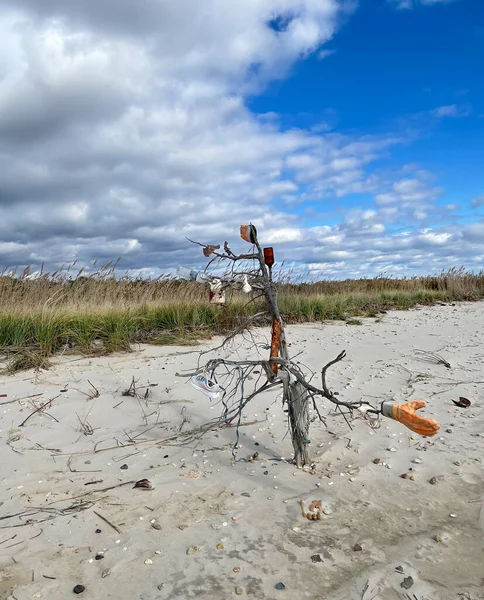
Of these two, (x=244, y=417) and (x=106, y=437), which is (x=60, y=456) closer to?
(x=106, y=437)

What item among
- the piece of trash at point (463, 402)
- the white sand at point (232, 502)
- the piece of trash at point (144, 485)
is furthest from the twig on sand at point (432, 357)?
the piece of trash at point (144, 485)

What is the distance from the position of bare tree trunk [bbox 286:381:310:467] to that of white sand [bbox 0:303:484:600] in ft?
0.47

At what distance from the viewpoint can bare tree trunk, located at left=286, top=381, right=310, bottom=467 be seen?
111 inches

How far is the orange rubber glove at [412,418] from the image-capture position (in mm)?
2096

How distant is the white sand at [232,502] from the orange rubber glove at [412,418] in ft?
1.72

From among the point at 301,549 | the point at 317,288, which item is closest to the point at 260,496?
the point at 301,549

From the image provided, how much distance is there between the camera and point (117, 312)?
721cm

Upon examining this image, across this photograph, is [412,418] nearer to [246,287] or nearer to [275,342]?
[275,342]

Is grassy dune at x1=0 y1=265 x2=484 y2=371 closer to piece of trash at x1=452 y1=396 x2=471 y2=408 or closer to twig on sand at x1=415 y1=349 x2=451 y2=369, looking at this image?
piece of trash at x1=452 y1=396 x2=471 y2=408

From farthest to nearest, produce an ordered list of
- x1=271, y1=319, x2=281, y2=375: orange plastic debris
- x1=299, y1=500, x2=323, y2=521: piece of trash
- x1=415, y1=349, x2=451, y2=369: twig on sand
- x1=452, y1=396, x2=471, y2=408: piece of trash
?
x1=415, y1=349, x2=451, y2=369: twig on sand, x1=452, y1=396, x2=471, y2=408: piece of trash, x1=271, y1=319, x2=281, y2=375: orange plastic debris, x1=299, y1=500, x2=323, y2=521: piece of trash

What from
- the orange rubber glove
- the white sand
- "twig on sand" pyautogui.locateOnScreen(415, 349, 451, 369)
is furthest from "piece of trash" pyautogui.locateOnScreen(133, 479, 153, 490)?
"twig on sand" pyautogui.locateOnScreen(415, 349, 451, 369)

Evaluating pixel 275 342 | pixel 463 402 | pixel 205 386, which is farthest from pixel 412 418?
pixel 463 402

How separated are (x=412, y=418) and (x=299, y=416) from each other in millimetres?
870

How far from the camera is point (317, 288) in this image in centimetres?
1382
